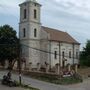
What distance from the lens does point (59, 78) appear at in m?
35.5

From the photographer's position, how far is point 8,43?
2085 inches

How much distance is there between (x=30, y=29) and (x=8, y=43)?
215 inches

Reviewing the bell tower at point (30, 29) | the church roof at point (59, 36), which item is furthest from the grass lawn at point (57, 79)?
the church roof at point (59, 36)

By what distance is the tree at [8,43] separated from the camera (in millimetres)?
50500

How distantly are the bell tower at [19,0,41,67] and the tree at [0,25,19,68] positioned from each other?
6.77ft

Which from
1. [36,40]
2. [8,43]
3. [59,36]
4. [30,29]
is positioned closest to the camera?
[8,43]

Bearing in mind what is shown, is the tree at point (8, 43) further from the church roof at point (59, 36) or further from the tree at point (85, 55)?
the tree at point (85, 55)

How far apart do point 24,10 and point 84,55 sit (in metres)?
19.8

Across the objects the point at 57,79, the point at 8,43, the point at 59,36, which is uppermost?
the point at 59,36

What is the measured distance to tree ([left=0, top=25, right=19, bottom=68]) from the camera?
5050 centimetres

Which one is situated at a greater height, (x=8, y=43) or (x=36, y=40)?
(x=36, y=40)

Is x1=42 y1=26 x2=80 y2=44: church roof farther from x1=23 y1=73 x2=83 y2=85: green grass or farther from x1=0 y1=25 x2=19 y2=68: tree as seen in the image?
x1=23 y1=73 x2=83 y2=85: green grass

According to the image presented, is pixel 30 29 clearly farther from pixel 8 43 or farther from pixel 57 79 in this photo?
pixel 57 79

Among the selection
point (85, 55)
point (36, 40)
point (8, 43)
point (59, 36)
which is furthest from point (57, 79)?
point (85, 55)
